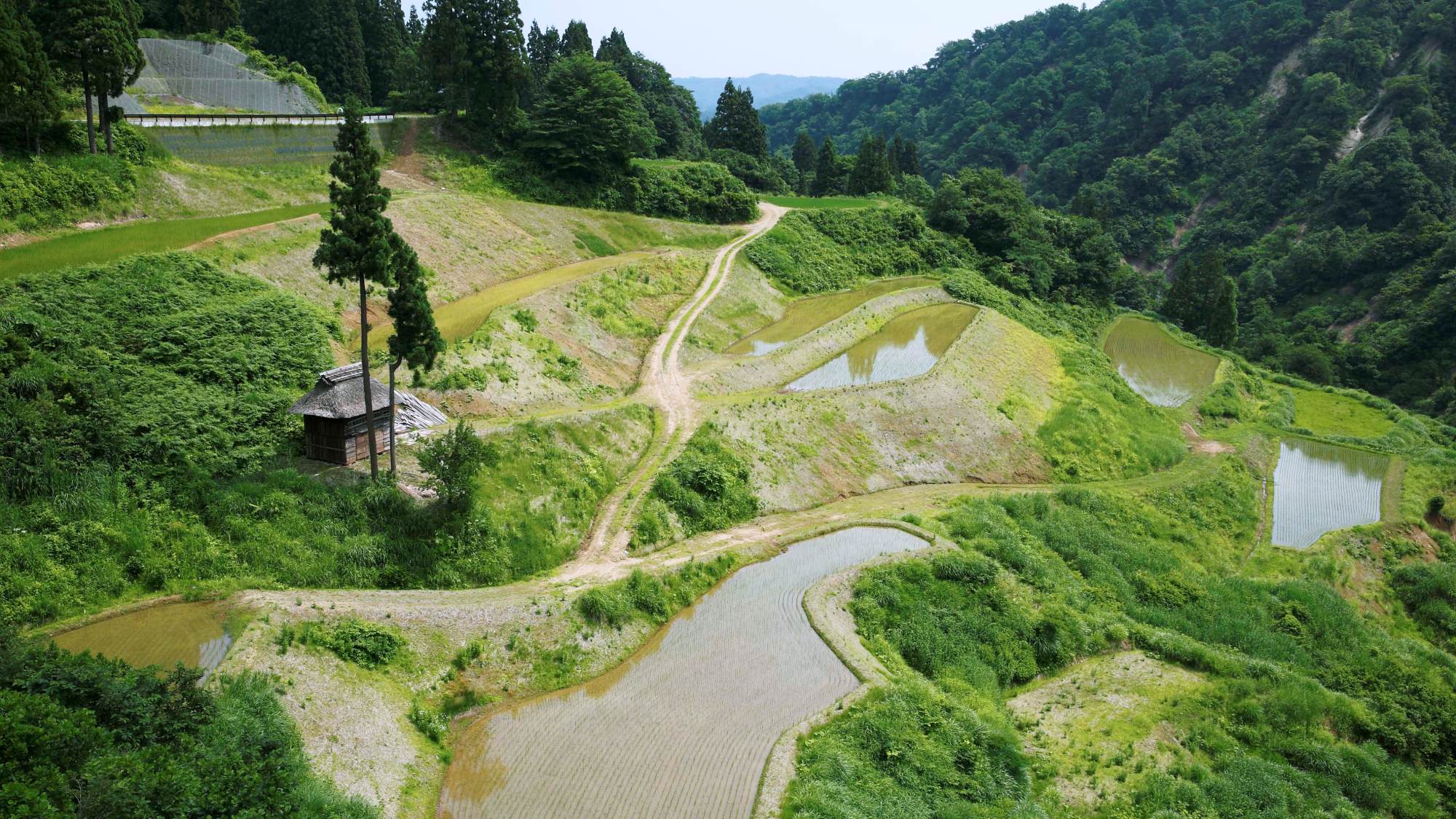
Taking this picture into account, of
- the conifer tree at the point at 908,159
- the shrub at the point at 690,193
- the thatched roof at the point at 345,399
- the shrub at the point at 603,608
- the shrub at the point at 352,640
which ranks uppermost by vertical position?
the conifer tree at the point at 908,159

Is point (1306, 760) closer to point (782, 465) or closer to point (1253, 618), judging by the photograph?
point (1253, 618)

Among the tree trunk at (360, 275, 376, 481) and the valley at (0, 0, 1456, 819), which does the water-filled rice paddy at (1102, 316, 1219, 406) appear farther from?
the tree trunk at (360, 275, 376, 481)

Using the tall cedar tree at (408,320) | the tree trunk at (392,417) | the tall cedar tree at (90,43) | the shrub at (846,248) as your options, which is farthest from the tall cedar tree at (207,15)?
the tree trunk at (392,417)

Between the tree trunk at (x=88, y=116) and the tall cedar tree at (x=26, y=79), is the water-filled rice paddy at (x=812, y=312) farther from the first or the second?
the tall cedar tree at (x=26, y=79)

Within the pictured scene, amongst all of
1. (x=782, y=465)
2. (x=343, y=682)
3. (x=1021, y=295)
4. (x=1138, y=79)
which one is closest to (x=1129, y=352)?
(x=1021, y=295)

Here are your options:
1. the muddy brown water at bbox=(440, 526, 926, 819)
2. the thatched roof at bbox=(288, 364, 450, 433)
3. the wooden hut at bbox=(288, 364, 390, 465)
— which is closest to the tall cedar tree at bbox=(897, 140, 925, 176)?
the thatched roof at bbox=(288, 364, 450, 433)
